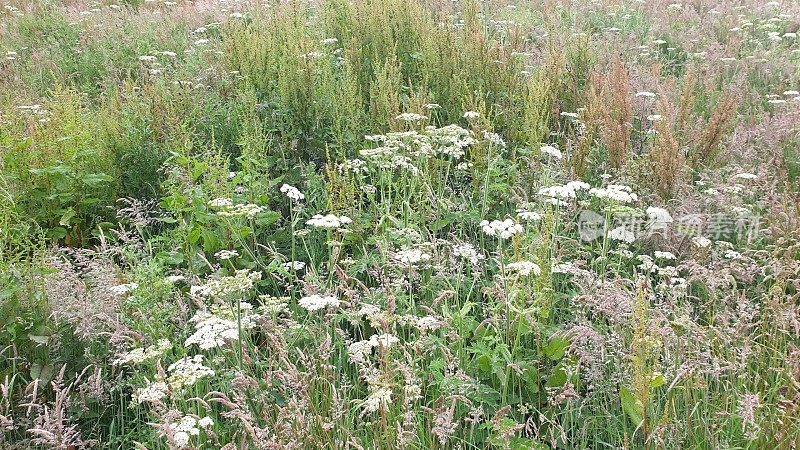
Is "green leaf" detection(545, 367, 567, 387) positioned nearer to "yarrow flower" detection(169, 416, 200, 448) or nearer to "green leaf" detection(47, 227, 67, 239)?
"yarrow flower" detection(169, 416, 200, 448)

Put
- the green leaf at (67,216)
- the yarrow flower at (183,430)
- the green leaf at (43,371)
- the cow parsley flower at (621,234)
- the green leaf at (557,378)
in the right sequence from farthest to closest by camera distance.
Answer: the green leaf at (67,216) → the cow parsley flower at (621,234) → the green leaf at (43,371) → the green leaf at (557,378) → the yarrow flower at (183,430)

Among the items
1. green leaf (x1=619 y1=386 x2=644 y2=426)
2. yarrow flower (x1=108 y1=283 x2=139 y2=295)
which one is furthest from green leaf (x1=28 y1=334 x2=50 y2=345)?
green leaf (x1=619 y1=386 x2=644 y2=426)

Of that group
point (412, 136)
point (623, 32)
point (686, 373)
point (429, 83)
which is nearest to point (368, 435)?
point (686, 373)

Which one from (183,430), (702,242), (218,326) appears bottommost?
(702,242)

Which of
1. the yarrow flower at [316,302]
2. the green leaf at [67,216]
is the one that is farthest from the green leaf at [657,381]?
the green leaf at [67,216]

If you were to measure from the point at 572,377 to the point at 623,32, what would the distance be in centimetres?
687

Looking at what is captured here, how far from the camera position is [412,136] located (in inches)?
160

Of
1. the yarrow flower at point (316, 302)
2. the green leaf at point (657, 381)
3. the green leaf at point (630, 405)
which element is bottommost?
the green leaf at point (630, 405)

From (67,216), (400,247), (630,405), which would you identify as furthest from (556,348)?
(67,216)

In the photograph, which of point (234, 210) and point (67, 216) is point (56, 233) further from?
point (234, 210)

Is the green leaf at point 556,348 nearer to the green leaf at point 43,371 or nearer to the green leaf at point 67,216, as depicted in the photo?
the green leaf at point 43,371

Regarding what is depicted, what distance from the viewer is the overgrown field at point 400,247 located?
2.60 m

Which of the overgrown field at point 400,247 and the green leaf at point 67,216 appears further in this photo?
the green leaf at point 67,216

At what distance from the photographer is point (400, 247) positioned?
12.8ft
